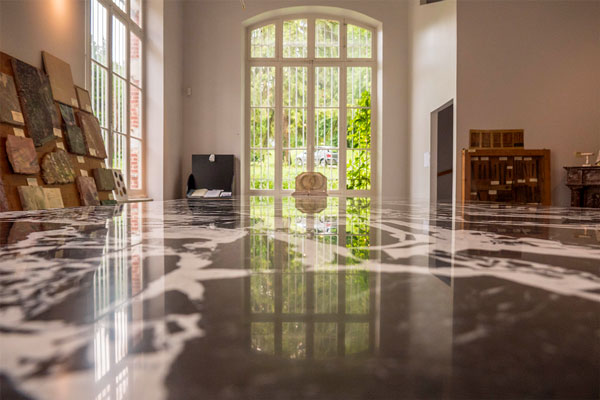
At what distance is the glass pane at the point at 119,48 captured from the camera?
567 cm

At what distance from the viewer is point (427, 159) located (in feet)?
21.2

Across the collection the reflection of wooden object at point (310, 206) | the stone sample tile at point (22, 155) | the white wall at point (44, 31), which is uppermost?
the white wall at point (44, 31)

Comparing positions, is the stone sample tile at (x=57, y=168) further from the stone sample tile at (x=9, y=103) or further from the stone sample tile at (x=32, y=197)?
the stone sample tile at (x=9, y=103)

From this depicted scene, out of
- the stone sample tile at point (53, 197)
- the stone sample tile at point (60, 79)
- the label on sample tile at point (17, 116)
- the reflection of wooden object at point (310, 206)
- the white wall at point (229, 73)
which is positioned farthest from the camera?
the white wall at point (229, 73)

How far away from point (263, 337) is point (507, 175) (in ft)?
17.7

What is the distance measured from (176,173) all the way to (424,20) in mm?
4597

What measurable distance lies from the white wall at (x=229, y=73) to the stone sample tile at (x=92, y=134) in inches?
111

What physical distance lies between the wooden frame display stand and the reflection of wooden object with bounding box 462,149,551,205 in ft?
13.4

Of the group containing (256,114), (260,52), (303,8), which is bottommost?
(256,114)

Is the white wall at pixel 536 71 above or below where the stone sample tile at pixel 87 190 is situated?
above

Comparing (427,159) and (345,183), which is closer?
(427,159)

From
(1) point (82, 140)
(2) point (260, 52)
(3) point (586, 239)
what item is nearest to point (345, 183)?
(2) point (260, 52)

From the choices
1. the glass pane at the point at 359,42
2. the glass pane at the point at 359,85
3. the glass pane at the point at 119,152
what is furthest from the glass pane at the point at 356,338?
the glass pane at the point at 359,42

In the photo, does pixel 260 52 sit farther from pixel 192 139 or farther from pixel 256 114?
pixel 192 139
